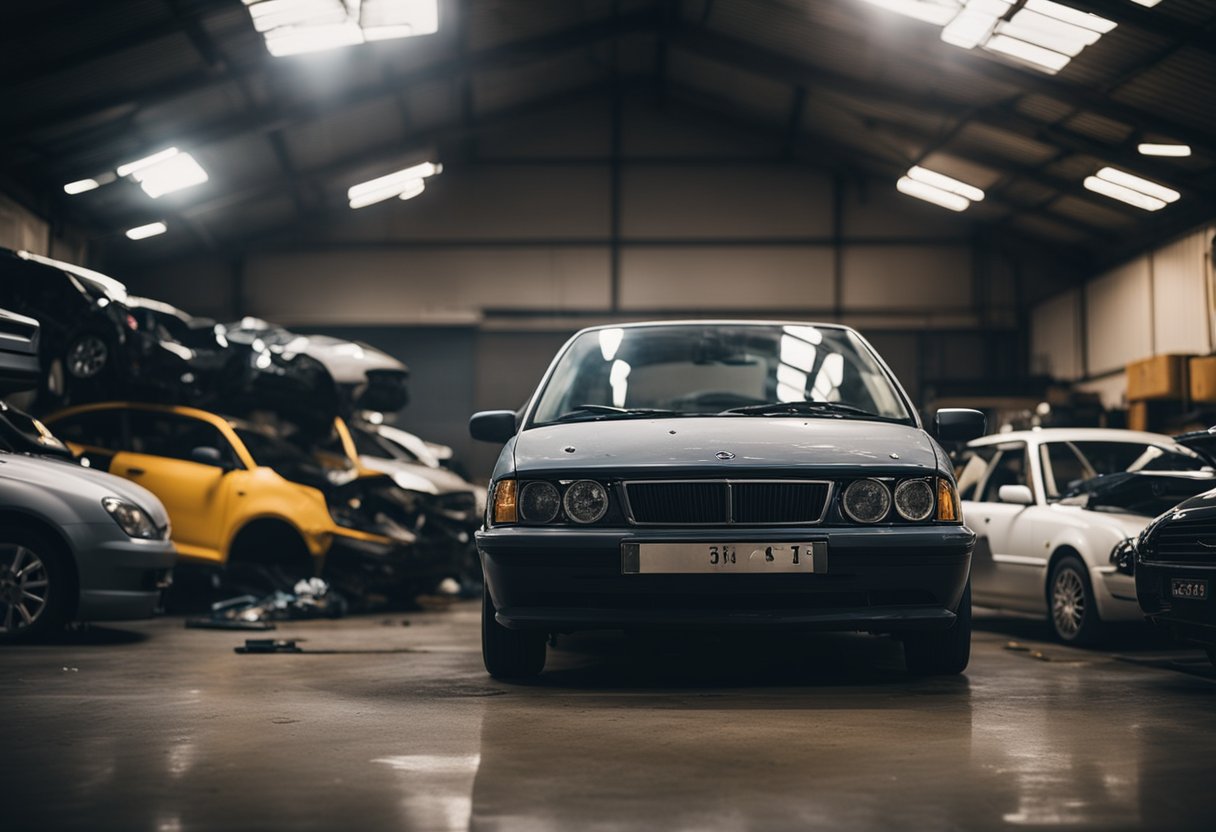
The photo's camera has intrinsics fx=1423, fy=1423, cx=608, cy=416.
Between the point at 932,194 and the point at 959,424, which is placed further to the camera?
the point at 932,194

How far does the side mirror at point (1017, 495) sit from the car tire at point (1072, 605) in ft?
1.48

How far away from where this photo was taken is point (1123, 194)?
750 inches

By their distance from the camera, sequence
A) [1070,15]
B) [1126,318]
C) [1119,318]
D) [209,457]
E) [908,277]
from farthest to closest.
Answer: [908,277], [1119,318], [1126,318], [1070,15], [209,457]

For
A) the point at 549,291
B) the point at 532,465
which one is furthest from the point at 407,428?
the point at 532,465

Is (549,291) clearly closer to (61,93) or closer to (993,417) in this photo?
(993,417)

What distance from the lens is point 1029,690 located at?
5.79 metres

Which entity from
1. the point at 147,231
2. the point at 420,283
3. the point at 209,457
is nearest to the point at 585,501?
the point at 209,457

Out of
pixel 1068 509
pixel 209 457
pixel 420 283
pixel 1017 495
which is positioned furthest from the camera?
pixel 420 283

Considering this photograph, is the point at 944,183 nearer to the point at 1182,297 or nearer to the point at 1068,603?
the point at 1182,297

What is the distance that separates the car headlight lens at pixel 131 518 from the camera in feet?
25.8

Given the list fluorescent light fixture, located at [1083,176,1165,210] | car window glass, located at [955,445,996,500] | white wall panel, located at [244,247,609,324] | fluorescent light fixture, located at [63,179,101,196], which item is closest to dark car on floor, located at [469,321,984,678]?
car window glass, located at [955,445,996,500]

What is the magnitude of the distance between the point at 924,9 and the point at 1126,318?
729 cm

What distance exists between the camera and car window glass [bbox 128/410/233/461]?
11.1 metres

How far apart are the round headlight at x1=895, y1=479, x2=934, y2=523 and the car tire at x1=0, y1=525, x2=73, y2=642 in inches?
186
